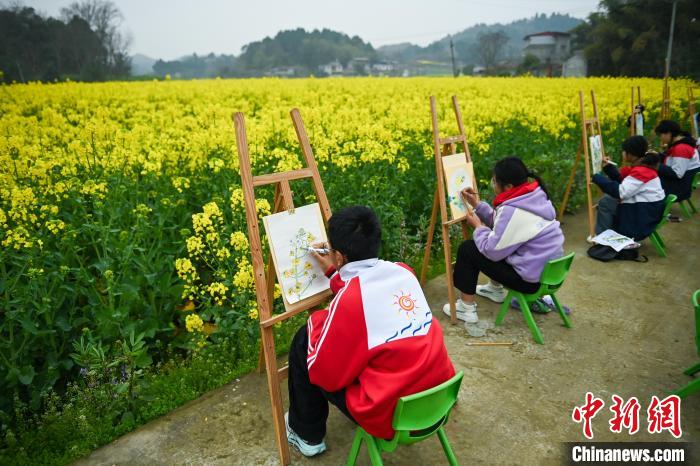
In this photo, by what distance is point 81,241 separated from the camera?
5.21m

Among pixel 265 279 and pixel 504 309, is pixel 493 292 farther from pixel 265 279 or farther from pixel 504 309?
pixel 265 279

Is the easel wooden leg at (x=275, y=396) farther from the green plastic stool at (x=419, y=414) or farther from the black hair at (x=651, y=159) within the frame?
the black hair at (x=651, y=159)

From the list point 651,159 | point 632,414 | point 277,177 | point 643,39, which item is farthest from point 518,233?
point 643,39

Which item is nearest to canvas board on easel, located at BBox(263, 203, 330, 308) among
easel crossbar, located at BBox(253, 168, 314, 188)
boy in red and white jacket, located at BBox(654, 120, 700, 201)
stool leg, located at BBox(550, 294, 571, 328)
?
easel crossbar, located at BBox(253, 168, 314, 188)

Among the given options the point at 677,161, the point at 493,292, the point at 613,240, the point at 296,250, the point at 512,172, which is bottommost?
the point at 493,292

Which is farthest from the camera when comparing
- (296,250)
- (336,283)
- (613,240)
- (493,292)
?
(613,240)

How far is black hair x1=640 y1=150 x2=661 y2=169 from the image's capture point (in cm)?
586

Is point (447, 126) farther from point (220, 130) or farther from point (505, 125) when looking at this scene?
point (220, 130)

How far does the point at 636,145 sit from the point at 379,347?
525 centimetres

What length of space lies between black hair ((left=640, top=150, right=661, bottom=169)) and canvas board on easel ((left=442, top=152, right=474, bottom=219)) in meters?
2.62

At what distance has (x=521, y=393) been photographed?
12.2ft

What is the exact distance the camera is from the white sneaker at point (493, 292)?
5.32m

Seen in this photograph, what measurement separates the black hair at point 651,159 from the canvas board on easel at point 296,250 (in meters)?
4.83

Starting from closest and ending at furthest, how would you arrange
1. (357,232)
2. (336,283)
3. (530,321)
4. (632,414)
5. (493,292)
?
(357,232)
(336,283)
(632,414)
(530,321)
(493,292)
